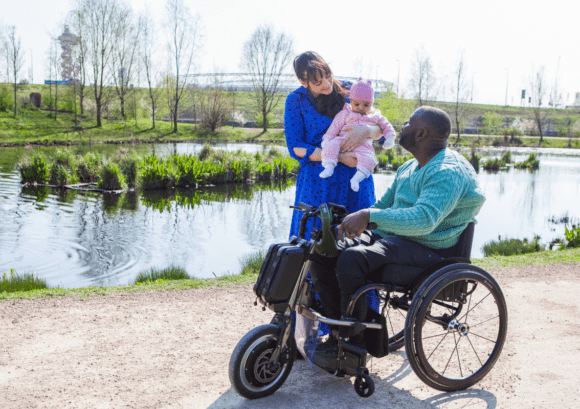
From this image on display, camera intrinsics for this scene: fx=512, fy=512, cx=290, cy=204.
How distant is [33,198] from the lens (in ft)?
43.5

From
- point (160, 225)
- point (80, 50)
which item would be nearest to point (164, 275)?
point (160, 225)

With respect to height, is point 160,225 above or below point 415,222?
below

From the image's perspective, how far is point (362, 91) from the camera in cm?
317

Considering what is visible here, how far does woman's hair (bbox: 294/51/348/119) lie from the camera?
325 centimetres

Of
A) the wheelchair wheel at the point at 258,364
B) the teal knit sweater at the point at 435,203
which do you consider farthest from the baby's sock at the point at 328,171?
the wheelchair wheel at the point at 258,364

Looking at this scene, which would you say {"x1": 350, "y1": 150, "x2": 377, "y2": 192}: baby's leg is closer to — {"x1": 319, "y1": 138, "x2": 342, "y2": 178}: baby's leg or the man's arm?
{"x1": 319, "y1": 138, "x2": 342, "y2": 178}: baby's leg

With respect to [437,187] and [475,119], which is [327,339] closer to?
[437,187]

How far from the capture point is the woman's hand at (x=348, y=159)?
3.35m

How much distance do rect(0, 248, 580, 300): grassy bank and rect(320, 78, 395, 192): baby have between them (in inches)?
91.9

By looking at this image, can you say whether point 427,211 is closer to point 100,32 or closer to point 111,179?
point 111,179

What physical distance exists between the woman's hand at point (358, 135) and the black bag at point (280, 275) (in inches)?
35.3

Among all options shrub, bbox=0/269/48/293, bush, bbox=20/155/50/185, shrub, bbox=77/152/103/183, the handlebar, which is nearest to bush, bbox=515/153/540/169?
shrub, bbox=77/152/103/183

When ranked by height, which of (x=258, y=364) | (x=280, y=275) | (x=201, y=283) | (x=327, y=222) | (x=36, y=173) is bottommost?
(x=201, y=283)

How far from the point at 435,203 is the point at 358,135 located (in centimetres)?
85
